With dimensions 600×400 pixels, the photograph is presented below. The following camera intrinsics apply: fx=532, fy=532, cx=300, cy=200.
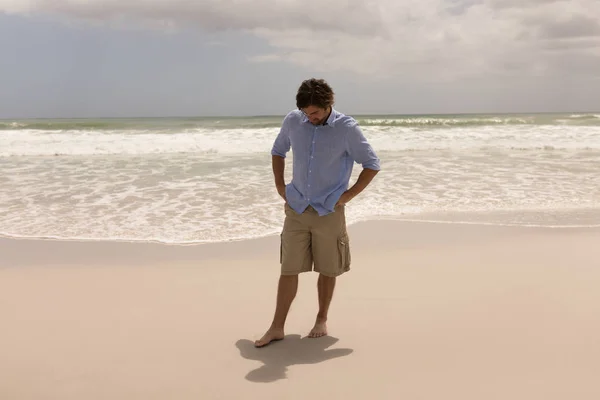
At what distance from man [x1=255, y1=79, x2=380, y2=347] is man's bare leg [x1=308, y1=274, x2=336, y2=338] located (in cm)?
1

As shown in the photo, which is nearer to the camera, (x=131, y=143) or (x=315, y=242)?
(x=315, y=242)

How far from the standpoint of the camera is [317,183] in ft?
10.3

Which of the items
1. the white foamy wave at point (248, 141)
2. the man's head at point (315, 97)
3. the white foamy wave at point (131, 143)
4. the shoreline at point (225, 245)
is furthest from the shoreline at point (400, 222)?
the white foamy wave at point (131, 143)

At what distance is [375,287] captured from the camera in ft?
14.1

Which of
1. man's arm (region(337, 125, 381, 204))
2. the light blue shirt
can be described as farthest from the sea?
man's arm (region(337, 125, 381, 204))

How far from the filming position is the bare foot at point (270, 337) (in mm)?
3283

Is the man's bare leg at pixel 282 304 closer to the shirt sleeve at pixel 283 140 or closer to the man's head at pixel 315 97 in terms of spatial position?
the shirt sleeve at pixel 283 140

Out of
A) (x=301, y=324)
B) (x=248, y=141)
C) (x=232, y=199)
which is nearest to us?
(x=301, y=324)

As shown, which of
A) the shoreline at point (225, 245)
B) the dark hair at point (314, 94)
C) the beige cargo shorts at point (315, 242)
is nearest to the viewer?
the dark hair at point (314, 94)

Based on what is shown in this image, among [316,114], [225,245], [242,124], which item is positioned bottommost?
[225,245]

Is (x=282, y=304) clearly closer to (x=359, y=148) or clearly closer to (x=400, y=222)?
(x=359, y=148)

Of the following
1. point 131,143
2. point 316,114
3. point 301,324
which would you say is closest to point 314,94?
point 316,114

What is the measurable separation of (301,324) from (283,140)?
4.22 ft

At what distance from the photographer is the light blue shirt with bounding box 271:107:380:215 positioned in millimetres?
3061
